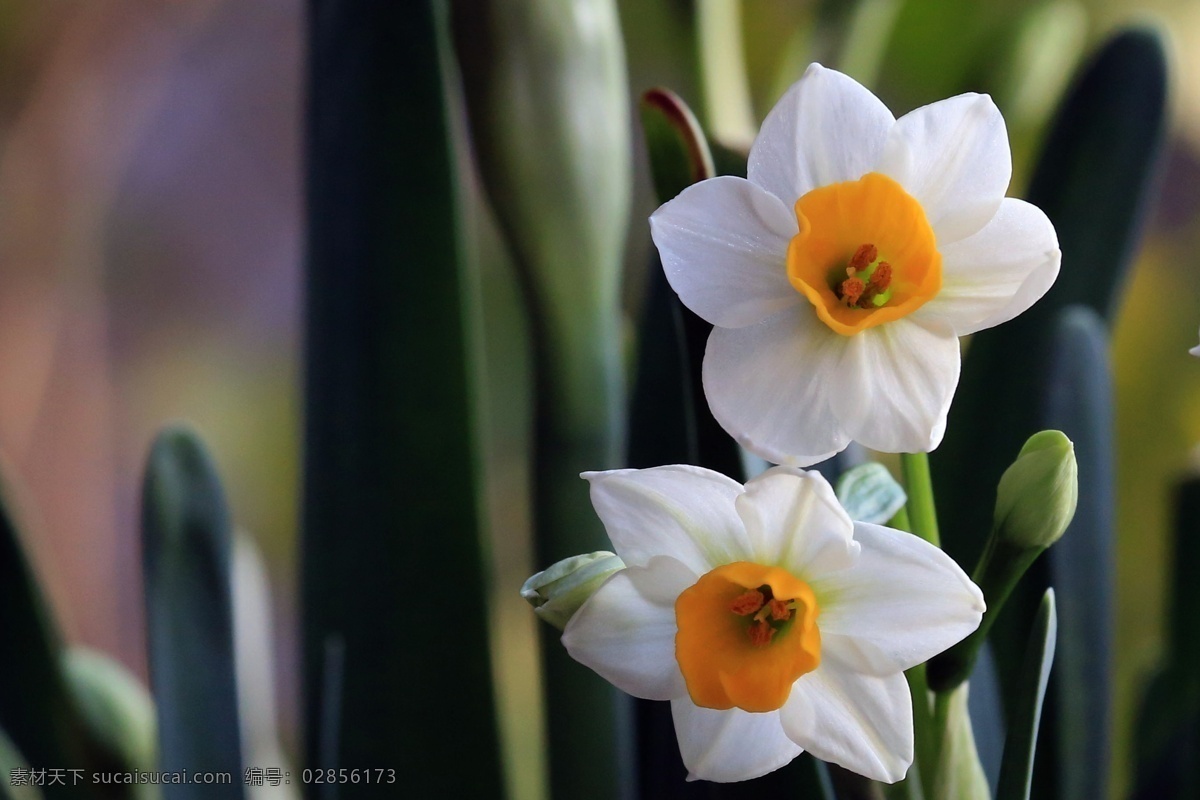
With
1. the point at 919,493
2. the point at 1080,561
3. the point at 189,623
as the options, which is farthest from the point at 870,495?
the point at 189,623

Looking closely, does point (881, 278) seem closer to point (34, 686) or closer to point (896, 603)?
point (896, 603)

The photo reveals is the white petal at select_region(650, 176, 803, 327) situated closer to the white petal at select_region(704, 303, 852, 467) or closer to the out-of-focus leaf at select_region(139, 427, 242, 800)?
the white petal at select_region(704, 303, 852, 467)

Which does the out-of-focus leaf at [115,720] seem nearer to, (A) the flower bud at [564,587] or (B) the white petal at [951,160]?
(A) the flower bud at [564,587]

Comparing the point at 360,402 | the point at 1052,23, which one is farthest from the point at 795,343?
the point at 1052,23

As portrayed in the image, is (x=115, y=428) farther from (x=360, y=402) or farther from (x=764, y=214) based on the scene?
(x=764, y=214)

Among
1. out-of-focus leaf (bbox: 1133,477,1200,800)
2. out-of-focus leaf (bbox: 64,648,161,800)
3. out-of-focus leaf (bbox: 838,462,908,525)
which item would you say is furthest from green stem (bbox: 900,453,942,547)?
out-of-focus leaf (bbox: 64,648,161,800)

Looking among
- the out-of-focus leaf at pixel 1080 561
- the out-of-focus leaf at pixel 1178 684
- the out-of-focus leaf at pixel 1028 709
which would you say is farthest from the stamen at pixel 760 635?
the out-of-focus leaf at pixel 1178 684
